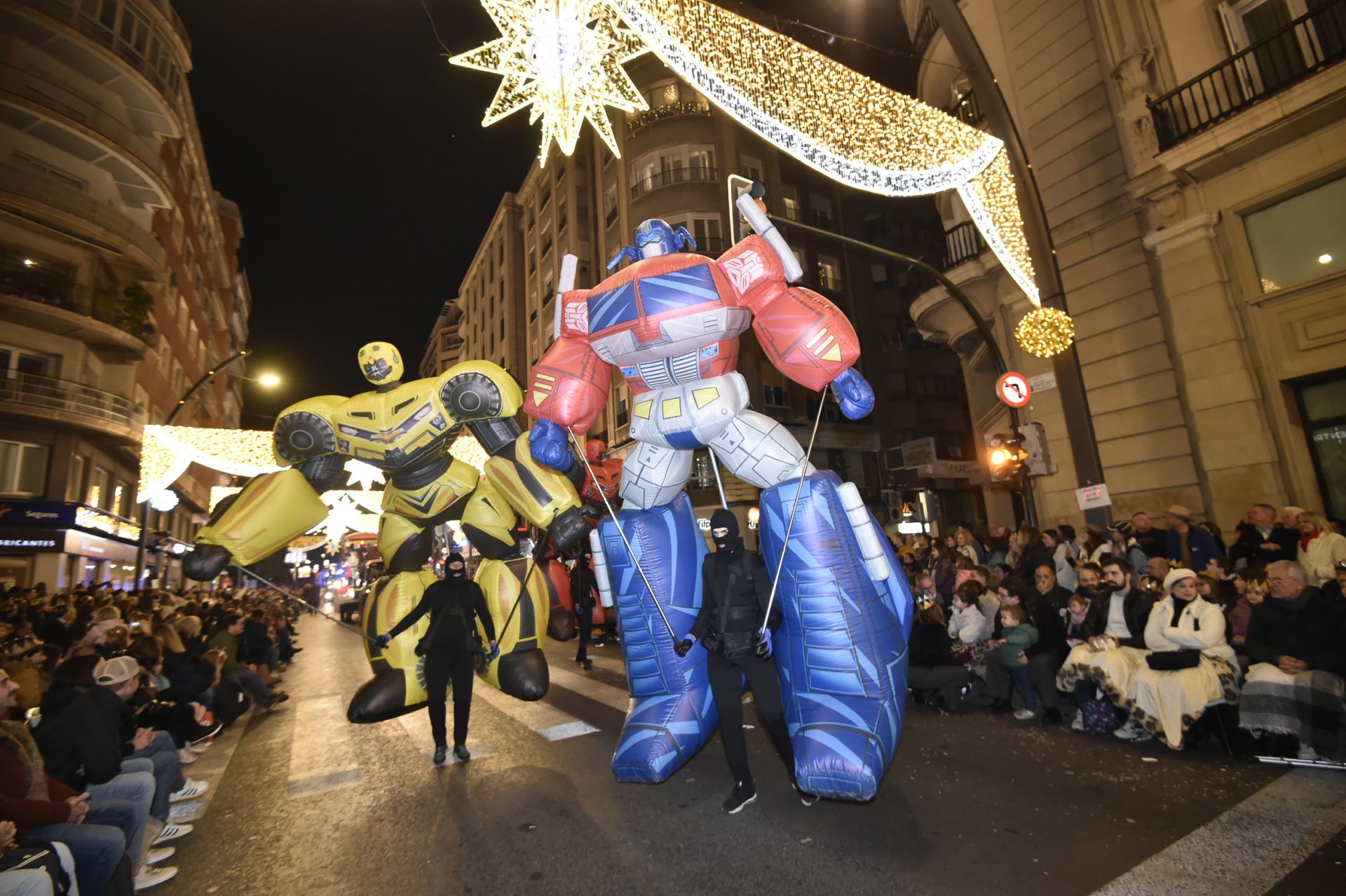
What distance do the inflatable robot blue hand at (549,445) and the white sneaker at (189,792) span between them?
3509mm

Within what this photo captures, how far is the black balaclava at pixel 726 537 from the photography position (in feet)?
13.7

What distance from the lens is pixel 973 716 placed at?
5.95 metres

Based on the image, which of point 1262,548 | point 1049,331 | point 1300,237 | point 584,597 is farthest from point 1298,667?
point 584,597

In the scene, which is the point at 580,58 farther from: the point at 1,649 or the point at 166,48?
the point at 166,48

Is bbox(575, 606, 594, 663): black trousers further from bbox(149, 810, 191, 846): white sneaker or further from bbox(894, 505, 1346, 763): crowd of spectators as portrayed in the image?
bbox(149, 810, 191, 846): white sneaker

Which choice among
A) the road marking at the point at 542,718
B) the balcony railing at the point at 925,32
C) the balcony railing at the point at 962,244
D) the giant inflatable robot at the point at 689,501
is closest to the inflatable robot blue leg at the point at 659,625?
the giant inflatable robot at the point at 689,501

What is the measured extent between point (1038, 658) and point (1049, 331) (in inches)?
122

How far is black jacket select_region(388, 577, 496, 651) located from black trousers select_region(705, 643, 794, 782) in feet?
6.95

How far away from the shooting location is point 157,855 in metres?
3.84

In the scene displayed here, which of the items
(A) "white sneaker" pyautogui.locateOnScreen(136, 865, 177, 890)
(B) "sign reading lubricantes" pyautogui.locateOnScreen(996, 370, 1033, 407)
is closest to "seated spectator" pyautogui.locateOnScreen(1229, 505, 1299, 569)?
(B) "sign reading lubricantes" pyautogui.locateOnScreen(996, 370, 1033, 407)

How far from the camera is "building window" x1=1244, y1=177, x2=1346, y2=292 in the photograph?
8.51 meters

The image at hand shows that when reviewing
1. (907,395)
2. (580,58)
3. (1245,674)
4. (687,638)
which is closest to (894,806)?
(687,638)

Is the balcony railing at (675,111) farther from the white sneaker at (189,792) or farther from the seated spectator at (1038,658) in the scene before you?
the white sneaker at (189,792)

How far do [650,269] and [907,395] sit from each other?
95.9 feet
